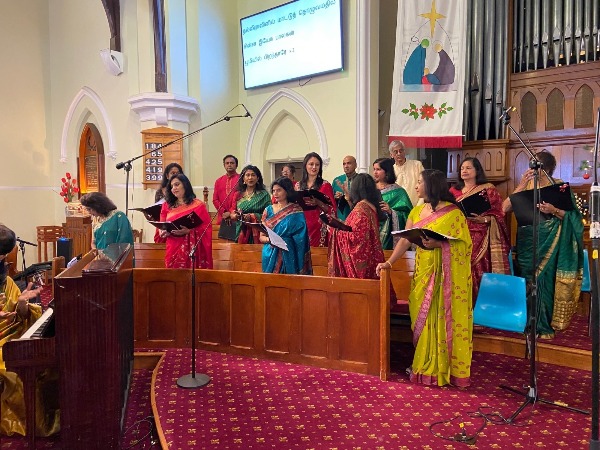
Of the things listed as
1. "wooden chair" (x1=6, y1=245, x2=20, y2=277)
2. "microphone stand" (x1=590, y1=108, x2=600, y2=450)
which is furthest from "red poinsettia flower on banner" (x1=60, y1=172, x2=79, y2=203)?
"microphone stand" (x1=590, y1=108, x2=600, y2=450)

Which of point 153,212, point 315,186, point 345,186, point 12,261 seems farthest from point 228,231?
point 12,261

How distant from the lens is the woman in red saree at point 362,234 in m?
3.50

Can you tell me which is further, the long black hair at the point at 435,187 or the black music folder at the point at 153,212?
the black music folder at the point at 153,212

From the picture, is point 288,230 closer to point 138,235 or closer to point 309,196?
point 309,196

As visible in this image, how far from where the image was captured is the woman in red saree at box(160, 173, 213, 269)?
167 inches

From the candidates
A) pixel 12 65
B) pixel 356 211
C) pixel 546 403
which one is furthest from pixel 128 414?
pixel 12 65

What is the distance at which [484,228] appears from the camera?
4.02 metres

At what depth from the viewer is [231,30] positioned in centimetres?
814

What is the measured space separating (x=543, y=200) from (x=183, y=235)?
9.34ft

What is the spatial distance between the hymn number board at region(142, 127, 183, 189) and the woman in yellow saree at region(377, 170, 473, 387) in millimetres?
4967

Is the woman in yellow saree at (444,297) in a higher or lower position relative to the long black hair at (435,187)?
lower

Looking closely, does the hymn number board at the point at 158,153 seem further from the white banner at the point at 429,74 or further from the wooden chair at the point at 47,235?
the white banner at the point at 429,74

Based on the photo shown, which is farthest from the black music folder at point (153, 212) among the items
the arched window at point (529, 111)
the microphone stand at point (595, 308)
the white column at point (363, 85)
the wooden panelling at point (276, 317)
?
the arched window at point (529, 111)

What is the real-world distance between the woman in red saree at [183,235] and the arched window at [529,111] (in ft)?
14.1
